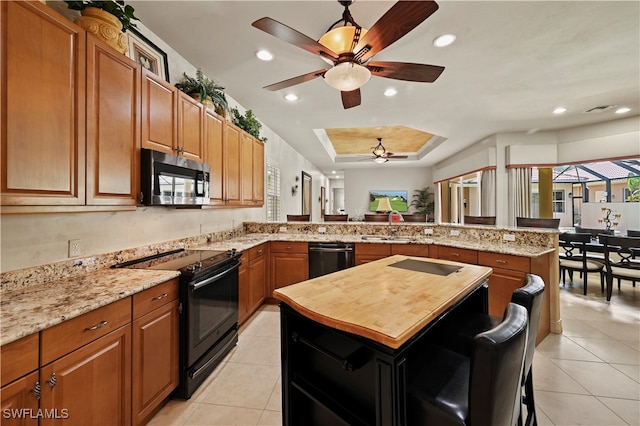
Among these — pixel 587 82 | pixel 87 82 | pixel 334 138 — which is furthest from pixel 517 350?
pixel 334 138

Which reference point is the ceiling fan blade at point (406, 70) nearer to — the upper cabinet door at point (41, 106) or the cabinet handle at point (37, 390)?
the upper cabinet door at point (41, 106)

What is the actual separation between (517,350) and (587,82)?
13.1 ft

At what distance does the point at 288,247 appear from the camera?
11.9 ft

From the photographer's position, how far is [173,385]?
1789mm

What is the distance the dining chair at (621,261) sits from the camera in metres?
3.47

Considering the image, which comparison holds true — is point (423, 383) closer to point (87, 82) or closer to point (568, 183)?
point (87, 82)

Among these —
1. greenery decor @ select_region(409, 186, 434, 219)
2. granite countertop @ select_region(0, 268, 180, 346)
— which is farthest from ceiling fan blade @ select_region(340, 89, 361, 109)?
greenery decor @ select_region(409, 186, 434, 219)

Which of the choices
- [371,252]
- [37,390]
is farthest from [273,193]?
[37,390]

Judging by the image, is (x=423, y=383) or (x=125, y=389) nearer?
(x=423, y=383)

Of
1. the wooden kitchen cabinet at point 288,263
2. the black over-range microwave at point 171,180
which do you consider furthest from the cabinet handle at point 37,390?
the wooden kitchen cabinet at point 288,263

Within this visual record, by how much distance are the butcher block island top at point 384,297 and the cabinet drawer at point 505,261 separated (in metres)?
1.08

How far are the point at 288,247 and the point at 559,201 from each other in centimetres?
611

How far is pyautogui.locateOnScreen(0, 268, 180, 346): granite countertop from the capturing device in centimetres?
102

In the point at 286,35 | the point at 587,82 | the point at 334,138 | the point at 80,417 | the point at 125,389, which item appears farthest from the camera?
the point at 334,138
